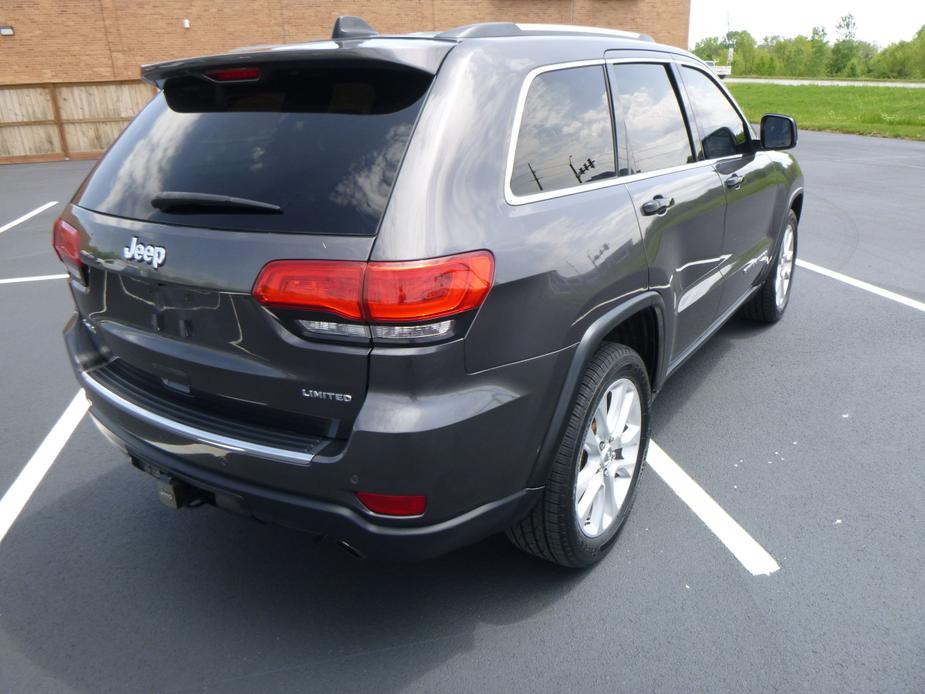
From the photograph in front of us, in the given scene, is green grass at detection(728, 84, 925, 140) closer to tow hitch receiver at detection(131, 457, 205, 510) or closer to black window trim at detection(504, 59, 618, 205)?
black window trim at detection(504, 59, 618, 205)

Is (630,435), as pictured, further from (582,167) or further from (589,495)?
(582,167)

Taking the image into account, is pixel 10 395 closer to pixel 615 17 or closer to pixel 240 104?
pixel 240 104

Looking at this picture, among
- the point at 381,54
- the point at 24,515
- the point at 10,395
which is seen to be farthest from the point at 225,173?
the point at 10,395

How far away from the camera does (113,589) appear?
283cm

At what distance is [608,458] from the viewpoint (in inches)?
113

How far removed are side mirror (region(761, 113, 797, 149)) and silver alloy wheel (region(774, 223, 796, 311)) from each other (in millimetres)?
964

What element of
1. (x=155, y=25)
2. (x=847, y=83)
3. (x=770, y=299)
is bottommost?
(x=847, y=83)

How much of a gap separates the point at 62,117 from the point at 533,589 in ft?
73.6

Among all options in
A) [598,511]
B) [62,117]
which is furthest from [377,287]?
[62,117]

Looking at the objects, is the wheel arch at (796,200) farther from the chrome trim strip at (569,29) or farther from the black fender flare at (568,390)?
the black fender flare at (568,390)

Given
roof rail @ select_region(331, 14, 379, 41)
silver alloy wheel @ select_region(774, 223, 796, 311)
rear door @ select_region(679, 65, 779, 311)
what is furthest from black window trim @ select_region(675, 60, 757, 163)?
roof rail @ select_region(331, 14, 379, 41)

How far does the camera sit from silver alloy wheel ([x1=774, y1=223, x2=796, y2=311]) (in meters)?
5.30

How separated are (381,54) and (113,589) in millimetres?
2120

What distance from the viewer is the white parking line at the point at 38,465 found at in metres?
3.36
